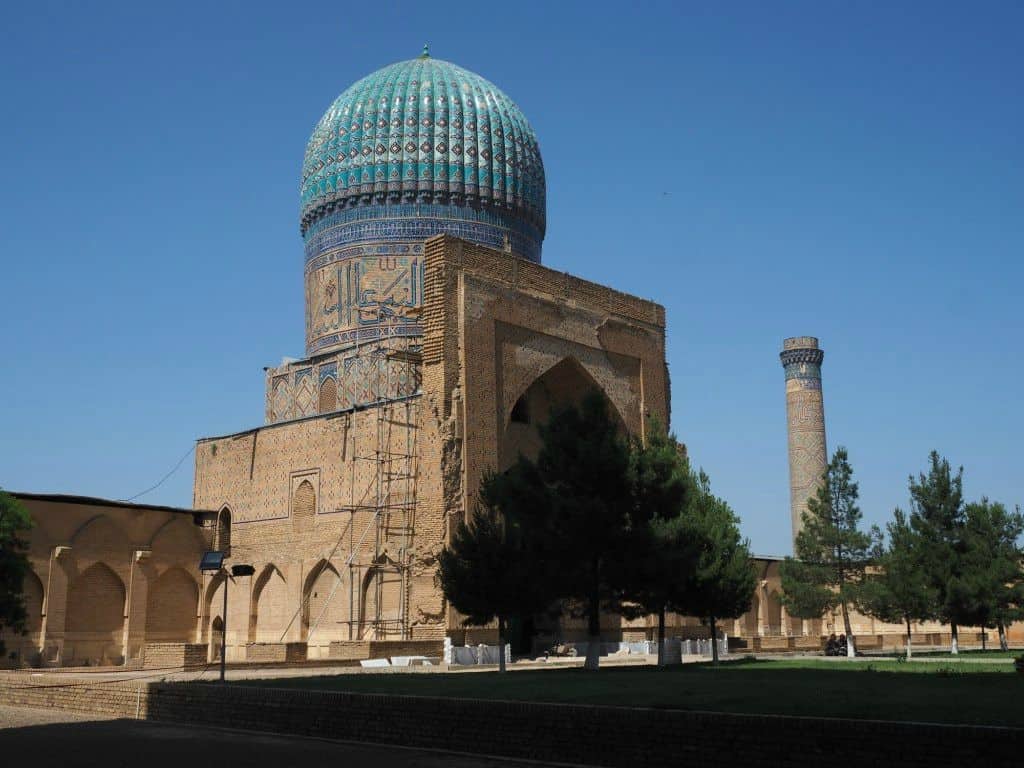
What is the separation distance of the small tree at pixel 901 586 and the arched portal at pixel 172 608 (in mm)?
13728

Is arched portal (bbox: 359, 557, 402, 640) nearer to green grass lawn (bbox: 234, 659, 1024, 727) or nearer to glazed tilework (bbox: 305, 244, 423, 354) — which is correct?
glazed tilework (bbox: 305, 244, 423, 354)

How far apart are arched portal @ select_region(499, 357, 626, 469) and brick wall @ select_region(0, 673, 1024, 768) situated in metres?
12.0

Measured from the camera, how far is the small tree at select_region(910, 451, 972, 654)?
66.5 ft

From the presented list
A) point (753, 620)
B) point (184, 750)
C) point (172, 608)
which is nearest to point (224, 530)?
point (172, 608)

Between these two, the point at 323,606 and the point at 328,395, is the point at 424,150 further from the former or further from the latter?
the point at 323,606

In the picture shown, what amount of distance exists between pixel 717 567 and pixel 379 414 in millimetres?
7464

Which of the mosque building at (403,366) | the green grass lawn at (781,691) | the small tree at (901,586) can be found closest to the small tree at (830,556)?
the small tree at (901,586)

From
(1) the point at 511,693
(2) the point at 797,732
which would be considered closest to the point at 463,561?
(1) the point at 511,693

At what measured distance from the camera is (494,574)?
13.9 m

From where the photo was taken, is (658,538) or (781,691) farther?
(658,538)

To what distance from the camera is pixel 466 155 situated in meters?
25.2

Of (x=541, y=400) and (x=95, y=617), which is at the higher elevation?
(x=541, y=400)

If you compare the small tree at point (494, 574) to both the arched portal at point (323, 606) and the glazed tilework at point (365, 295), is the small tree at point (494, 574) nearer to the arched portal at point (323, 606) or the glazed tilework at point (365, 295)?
the arched portal at point (323, 606)

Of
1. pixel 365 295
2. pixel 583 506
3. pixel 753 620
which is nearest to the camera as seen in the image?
pixel 583 506
